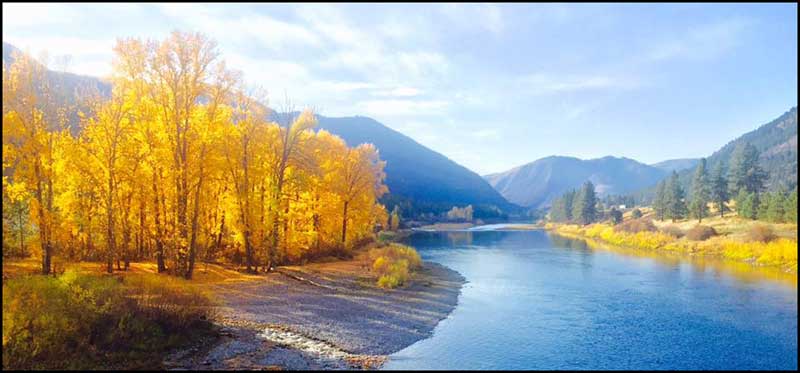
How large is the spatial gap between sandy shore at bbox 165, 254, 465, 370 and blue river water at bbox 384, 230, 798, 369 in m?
1.34

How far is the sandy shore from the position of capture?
15273 mm

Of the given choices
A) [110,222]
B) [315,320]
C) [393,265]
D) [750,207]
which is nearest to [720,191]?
[750,207]

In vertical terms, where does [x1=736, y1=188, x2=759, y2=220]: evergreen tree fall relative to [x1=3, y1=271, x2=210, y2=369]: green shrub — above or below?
above

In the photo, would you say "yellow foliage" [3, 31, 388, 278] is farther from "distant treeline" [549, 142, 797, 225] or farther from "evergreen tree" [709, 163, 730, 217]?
"evergreen tree" [709, 163, 730, 217]

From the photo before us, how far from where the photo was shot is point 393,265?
35656mm

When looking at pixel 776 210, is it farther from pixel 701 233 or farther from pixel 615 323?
pixel 615 323

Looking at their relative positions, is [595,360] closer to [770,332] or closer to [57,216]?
[770,332]

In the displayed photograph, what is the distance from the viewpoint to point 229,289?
25.7 metres

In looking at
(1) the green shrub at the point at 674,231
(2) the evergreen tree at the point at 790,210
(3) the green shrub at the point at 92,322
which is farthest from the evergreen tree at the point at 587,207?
(3) the green shrub at the point at 92,322

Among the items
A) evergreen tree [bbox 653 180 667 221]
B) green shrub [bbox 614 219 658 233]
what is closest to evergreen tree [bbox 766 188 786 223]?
green shrub [bbox 614 219 658 233]

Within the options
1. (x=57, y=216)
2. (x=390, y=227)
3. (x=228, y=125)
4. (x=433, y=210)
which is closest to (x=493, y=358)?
(x=228, y=125)

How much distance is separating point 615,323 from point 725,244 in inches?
1689

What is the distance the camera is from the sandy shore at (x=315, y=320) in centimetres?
1527

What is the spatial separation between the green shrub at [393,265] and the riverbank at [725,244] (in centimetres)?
3411
